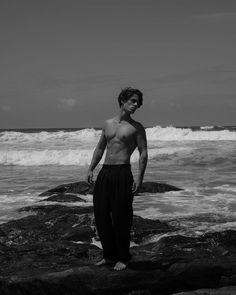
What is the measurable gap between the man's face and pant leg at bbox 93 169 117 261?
0.75 meters

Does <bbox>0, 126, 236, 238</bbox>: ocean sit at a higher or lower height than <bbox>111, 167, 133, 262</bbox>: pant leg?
lower

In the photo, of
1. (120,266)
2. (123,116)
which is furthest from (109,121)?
(120,266)

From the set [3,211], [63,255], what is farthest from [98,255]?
[3,211]

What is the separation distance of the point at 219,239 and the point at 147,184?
8396mm

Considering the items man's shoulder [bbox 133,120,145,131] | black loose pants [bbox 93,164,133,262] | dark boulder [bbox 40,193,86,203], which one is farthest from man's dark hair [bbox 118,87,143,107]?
dark boulder [bbox 40,193,86,203]

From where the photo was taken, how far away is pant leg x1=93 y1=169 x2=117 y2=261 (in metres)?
5.74

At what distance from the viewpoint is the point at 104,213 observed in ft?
18.9

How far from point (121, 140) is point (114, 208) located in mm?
767

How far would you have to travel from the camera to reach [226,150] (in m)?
34.0

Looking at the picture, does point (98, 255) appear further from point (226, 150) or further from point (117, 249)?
point (226, 150)

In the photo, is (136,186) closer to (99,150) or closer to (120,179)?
(120,179)

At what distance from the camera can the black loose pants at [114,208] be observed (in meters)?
5.67

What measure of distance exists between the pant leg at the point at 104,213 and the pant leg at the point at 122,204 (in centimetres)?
8

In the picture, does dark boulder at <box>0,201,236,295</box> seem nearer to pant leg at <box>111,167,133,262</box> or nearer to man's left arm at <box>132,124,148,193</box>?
pant leg at <box>111,167,133,262</box>
